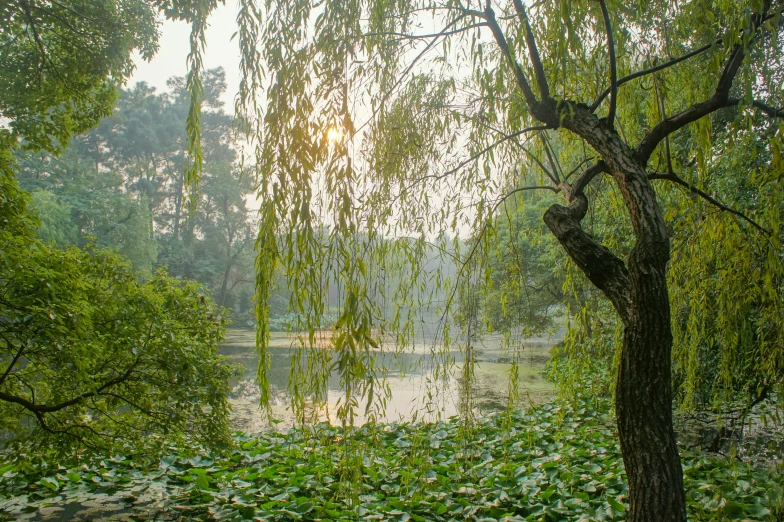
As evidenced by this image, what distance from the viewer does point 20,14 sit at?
4.02m

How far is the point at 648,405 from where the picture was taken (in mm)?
1689

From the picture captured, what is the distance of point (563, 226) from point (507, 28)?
928 mm

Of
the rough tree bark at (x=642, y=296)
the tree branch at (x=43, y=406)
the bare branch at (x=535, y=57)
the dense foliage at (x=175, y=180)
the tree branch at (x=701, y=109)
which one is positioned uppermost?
the dense foliage at (x=175, y=180)

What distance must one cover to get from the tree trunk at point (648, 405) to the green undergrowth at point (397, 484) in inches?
24.2

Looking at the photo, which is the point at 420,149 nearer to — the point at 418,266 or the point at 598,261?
the point at 418,266

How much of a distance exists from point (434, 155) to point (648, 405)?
55.6 inches

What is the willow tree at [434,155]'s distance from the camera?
5.52ft

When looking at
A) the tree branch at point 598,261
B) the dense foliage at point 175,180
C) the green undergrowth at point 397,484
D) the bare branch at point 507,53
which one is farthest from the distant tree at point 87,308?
the dense foliage at point 175,180

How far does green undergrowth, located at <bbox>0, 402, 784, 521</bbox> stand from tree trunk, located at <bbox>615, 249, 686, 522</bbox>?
614mm

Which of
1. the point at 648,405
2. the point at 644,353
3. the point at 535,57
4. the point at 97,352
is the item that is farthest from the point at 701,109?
the point at 97,352

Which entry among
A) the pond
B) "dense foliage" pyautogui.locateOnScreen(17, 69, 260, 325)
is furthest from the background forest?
"dense foliage" pyautogui.locateOnScreen(17, 69, 260, 325)

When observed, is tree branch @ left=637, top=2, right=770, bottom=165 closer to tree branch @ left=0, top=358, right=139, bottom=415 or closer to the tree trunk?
the tree trunk

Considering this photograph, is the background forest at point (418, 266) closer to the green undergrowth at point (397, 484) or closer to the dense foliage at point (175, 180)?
the green undergrowth at point (397, 484)

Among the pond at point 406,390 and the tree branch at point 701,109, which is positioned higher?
the tree branch at point 701,109
